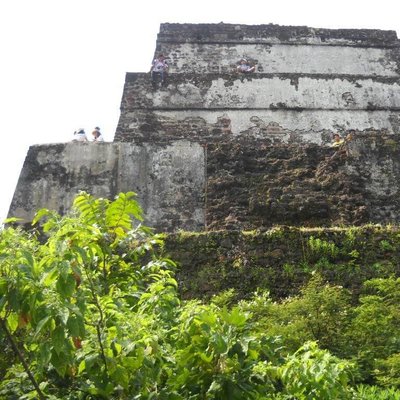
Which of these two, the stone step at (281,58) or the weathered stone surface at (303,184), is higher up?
the stone step at (281,58)

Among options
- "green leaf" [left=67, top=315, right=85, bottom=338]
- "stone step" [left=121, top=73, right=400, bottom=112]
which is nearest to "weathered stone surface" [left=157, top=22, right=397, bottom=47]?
"stone step" [left=121, top=73, right=400, bottom=112]

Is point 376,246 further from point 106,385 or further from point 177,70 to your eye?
point 177,70

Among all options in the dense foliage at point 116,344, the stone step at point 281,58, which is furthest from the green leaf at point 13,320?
the stone step at point 281,58

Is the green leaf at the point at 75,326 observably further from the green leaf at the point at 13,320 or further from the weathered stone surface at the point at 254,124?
the weathered stone surface at the point at 254,124

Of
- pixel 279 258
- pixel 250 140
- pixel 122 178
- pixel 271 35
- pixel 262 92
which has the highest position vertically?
pixel 271 35

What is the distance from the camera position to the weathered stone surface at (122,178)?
745cm

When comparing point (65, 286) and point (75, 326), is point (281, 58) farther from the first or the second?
point (75, 326)

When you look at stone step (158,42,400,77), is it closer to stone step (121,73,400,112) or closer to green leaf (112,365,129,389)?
stone step (121,73,400,112)

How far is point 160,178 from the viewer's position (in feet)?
25.3

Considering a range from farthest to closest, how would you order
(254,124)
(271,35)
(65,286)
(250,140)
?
(271,35)
(254,124)
(250,140)
(65,286)

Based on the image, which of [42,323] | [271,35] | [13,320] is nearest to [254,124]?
[271,35]

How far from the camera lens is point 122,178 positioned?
770cm

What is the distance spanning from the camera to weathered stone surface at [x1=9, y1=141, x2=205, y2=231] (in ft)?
24.5

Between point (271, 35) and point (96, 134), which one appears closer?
point (96, 134)
